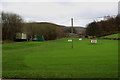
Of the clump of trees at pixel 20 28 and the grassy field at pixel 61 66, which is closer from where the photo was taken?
the grassy field at pixel 61 66

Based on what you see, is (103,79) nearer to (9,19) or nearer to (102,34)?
(9,19)

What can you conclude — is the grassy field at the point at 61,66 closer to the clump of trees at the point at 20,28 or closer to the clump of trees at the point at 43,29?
the clump of trees at the point at 43,29

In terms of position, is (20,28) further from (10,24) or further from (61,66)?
(61,66)

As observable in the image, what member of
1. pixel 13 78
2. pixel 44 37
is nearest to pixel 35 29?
pixel 44 37

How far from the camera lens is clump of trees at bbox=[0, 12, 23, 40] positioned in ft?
147

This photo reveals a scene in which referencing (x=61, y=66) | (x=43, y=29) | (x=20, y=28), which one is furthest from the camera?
(x=20, y=28)

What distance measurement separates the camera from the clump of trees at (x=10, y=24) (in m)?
44.8

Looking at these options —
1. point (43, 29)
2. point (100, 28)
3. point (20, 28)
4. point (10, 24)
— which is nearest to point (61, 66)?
point (43, 29)

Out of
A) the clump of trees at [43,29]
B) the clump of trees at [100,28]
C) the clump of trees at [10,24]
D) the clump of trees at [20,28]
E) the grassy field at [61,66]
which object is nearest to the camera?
the grassy field at [61,66]

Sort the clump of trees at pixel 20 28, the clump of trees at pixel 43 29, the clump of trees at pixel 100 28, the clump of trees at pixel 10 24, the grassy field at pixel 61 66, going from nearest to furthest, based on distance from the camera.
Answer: the grassy field at pixel 61 66 < the clump of trees at pixel 43 29 < the clump of trees at pixel 20 28 < the clump of trees at pixel 10 24 < the clump of trees at pixel 100 28

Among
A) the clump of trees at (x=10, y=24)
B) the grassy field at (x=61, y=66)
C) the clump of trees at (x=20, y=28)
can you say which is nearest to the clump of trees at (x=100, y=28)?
the clump of trees at (x=20, y=28)

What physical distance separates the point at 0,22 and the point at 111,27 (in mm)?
50039

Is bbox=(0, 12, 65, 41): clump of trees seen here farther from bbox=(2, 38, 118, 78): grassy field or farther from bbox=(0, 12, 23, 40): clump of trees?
bbox=(2, 38, 118, 78): grassy field

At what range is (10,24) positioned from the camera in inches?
1852
